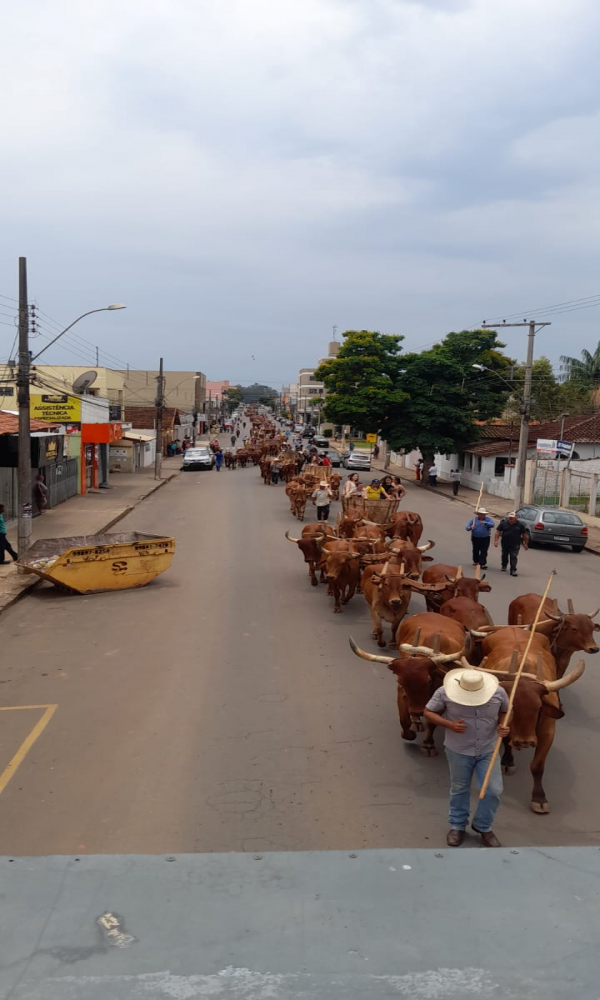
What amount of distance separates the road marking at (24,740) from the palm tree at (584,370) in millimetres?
55617

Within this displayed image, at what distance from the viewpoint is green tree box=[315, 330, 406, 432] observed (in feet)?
139

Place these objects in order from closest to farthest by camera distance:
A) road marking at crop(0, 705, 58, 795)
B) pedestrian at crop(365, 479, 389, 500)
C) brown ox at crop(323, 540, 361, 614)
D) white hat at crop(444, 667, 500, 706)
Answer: white hat at crop(444, 667, 500, 706) < road marking at crop(0, 705, 58, 795) < brown ox at crop(323, 540, 361, 614) < pedestrian at crop(365, 479, 389, 500)

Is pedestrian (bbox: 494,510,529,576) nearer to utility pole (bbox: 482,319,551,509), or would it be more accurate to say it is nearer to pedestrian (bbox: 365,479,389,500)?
pedestrian (bbox: 365,479,389,500)

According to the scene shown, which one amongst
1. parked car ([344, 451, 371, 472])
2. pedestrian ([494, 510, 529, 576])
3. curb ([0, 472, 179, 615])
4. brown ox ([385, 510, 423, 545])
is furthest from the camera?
parked car ([344, 451, 371, 472])

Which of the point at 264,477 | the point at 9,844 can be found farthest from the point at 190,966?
the point at 264,477

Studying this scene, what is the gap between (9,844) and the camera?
6.18 m

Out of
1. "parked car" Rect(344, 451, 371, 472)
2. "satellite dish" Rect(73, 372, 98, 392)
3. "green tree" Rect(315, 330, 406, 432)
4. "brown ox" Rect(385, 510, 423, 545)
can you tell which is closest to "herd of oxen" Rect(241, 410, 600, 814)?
"brown ox" Rect(385, 510, 423, 545)

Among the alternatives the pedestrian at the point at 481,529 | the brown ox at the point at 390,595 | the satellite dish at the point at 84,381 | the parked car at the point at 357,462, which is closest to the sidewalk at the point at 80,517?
the satellite dish at the point at 84,381

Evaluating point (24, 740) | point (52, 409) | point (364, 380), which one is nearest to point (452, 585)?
point (24, 740)

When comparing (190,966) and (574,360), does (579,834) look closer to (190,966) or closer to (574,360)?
(190,966)

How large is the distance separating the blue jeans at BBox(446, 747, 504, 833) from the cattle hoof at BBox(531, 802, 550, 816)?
74cm

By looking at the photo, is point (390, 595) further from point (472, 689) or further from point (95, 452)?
point (95, 452)

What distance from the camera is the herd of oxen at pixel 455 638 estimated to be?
6.80 meters

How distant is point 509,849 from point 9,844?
362cm
